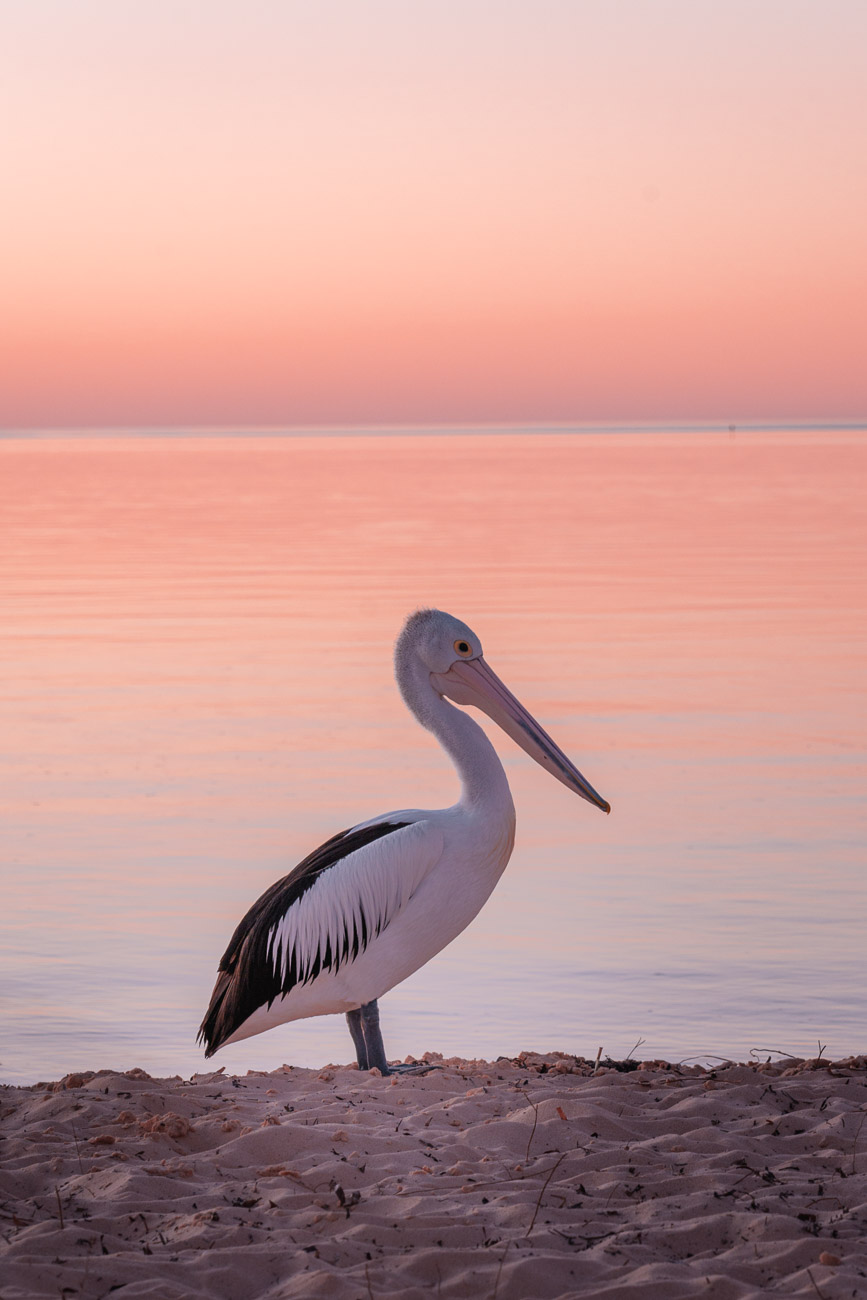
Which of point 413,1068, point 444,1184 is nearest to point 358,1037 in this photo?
point 413,1068

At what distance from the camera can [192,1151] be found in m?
4.38

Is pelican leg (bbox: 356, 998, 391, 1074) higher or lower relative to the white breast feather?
lower

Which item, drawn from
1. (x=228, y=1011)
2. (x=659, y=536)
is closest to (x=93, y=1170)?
(x=228, y=1011)

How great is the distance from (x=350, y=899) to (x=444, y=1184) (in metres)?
1.27

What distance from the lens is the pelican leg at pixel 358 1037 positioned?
5340 mm

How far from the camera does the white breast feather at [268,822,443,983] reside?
5102 mm

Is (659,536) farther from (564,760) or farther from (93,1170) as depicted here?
(93,1170)

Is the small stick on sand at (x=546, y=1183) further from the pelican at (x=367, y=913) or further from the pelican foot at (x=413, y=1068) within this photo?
the pelican at (x=367, y=913)

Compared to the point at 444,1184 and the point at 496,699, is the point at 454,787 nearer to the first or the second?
the point at 496,699

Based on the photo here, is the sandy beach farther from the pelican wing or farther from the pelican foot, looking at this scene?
the pelican wing

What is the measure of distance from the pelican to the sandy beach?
0.23m

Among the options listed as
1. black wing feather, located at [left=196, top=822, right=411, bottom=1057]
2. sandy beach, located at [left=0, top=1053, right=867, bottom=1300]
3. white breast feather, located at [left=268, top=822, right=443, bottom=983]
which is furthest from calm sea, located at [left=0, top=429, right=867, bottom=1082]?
sandy beach, located at [left=0, top=1053, right=867, bottom=1300]

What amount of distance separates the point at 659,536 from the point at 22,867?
1829 centimetres

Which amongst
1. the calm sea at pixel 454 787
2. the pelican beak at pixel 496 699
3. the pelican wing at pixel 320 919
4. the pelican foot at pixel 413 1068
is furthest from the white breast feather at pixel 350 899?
the calm sea at pixel 454 787
